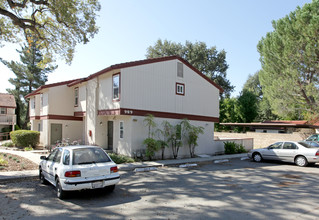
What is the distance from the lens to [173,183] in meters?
9.44

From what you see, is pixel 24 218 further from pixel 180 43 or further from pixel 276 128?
pixel 180 43

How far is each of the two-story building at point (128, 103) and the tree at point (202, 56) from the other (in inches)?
1073

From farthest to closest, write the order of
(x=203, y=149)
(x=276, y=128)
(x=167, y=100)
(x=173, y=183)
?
(x=276, y=128) < (x=203, y=149) < (x=167, y=100) < (x=173, y=183)

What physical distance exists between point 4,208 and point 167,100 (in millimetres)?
12075

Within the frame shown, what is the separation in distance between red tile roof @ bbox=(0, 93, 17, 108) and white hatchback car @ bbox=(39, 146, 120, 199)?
3507 cm

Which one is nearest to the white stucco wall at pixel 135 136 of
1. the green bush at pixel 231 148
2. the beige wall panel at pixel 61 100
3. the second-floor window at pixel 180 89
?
the second-floor window at pixel 180 89

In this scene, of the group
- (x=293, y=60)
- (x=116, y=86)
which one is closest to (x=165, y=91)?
(x=116, y=86)

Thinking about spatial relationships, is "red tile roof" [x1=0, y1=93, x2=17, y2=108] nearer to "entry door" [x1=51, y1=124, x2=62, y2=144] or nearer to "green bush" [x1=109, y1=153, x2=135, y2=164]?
"entry door" [x1=51, y1=124, x2=62, y2=144]

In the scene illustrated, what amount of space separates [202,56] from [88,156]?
4209 cm

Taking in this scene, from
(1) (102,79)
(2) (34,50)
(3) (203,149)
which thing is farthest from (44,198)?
(2) (34,50)

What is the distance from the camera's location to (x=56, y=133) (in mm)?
21391

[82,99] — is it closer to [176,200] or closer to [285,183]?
[176,200]

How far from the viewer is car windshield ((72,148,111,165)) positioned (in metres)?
7.29

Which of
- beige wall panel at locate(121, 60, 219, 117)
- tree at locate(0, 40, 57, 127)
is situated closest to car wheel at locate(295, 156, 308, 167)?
beige wall panel at locate(121, 60, 219, 117)
